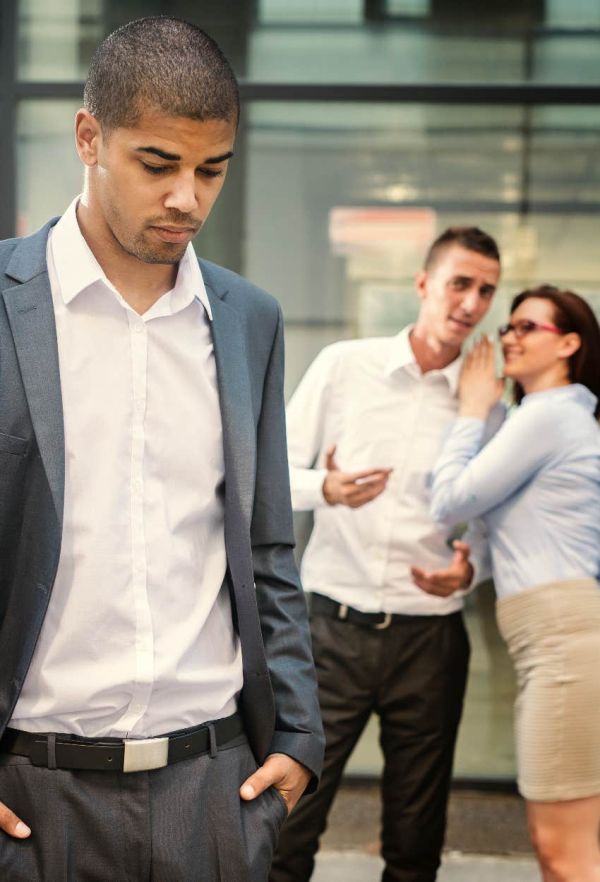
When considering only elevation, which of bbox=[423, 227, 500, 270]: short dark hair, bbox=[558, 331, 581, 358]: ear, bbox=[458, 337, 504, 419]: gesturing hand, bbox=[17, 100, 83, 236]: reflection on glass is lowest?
bbox=[458, 337, 504, 419]: gesturing hand

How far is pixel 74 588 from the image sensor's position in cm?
211

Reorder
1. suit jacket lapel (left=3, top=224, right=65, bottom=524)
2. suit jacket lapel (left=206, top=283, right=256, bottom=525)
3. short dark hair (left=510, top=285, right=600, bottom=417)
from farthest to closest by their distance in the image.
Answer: short dark hair (left=510, top=285, right=600, bottom=417) < suit jacket lapel (left=206, top=283, right=256, bottom=525) < suit jacket lapel (left=3, top=224, right=65, bottom=524)

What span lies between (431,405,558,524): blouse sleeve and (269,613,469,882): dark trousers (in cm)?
44

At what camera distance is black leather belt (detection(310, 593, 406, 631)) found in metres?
3.98

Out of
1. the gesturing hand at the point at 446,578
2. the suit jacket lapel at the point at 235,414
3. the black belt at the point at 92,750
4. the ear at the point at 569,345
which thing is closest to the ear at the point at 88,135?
the suit jacket lapel at the point at 235,414

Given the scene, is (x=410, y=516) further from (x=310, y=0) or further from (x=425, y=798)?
(x=310, y=0)

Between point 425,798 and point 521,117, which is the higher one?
point 521,117

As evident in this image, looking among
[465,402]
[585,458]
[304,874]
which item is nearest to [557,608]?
[585,458]

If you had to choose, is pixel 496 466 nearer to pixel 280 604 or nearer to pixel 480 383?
pixel 480 383

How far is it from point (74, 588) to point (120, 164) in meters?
0.71

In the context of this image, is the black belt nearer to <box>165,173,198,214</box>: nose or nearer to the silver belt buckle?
the silver belt buckle

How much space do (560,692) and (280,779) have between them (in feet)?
5.01

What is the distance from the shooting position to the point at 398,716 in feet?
13.2

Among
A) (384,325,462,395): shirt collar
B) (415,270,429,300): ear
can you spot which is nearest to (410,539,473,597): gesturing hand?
(384,325,462,395): shirt collar
